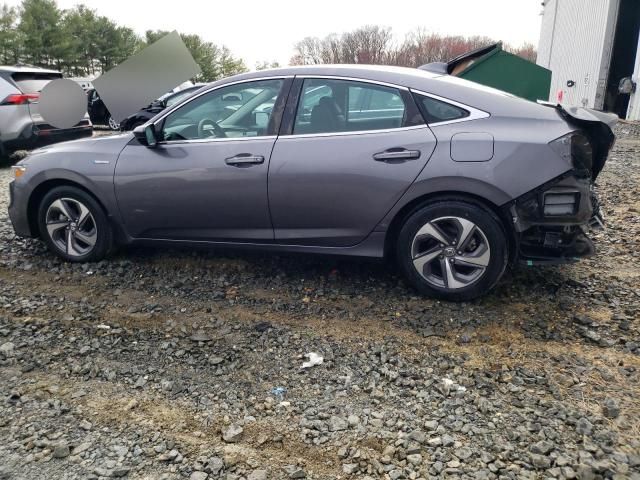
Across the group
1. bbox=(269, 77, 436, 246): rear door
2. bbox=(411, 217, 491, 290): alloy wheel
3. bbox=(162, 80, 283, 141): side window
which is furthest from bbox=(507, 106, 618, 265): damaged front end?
bbox=(162, 80, 283, 141): side window

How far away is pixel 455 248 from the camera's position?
139 inches

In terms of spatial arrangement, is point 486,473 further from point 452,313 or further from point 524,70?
point 524,70

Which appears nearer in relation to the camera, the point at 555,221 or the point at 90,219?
the point at 555,221

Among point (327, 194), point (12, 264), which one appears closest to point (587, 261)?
point (327, 194)

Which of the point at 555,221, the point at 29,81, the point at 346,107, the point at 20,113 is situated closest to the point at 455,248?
the point at 555,221

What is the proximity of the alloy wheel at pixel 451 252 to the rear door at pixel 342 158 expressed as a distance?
1.12 ft

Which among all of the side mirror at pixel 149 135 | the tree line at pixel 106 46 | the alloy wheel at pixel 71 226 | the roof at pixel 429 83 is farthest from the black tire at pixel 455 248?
the tree line at pixel 106 46

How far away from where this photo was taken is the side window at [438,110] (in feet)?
11.5

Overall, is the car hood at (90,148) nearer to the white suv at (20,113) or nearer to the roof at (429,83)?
the roof at (429,83)

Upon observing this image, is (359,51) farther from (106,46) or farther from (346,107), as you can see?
(346,107)

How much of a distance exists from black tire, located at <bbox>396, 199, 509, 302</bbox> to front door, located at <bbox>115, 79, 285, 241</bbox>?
3.35 feet

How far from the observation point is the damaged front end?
130 inches

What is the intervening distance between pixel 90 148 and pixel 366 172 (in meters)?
2.37

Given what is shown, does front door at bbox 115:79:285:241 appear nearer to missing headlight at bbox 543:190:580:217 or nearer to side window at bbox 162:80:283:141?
side window at bbox 162:80:283:141
